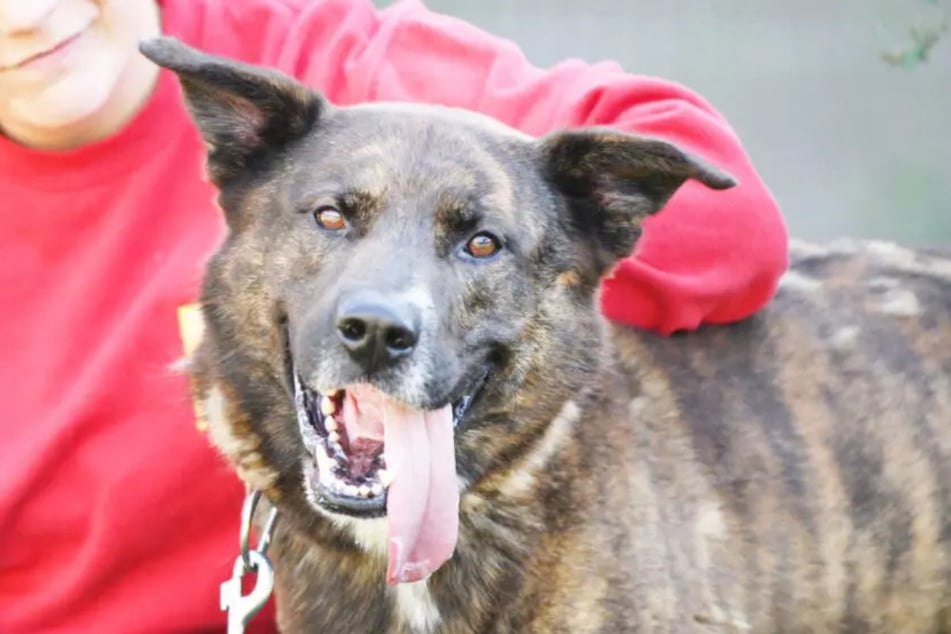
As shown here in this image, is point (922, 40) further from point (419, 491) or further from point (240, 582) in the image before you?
point (240, 582)

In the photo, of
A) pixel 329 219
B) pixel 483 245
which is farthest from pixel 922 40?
pixel 329 219

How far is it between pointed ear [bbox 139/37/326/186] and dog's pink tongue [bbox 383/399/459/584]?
0.61 meters

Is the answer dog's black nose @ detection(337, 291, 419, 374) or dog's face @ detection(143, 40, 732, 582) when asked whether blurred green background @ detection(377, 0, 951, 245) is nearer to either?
dog's face @ detection(143, 40, 732, 582)

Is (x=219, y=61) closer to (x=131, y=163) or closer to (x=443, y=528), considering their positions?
(x=131, y=163)

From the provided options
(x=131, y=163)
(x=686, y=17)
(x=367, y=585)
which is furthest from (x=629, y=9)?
(x=367, y=585)

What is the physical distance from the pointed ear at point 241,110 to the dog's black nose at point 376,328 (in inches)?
20.2

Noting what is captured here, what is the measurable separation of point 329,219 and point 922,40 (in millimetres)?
2776

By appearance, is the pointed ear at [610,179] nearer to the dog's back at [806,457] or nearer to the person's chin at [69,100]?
the dog's back at [806,457]

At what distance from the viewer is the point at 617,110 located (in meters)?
2.77

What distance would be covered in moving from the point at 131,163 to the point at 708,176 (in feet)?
4.29

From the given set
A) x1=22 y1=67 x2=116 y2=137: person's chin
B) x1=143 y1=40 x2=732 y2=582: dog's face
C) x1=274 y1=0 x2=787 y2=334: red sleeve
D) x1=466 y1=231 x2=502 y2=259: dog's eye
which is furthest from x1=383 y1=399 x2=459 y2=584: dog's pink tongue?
x1=22 y1=67 x2=116 y2=137: person's chin

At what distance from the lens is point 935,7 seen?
14.3ft

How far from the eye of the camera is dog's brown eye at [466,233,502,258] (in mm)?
2277

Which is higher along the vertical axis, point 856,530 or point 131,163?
point 131,163
